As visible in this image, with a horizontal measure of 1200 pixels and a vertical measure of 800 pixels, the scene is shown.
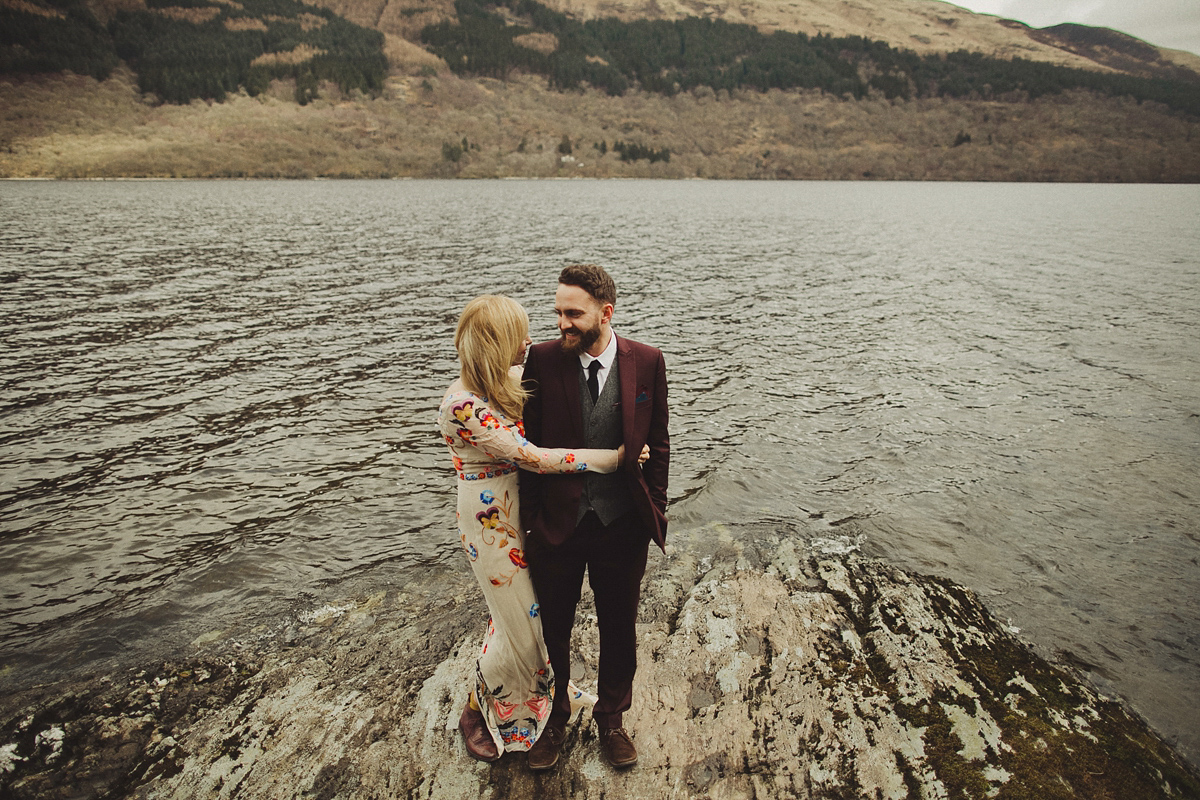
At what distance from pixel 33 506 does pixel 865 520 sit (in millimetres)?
13126

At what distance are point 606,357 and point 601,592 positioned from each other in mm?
1632

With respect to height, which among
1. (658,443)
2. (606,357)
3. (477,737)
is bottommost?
(477,737)

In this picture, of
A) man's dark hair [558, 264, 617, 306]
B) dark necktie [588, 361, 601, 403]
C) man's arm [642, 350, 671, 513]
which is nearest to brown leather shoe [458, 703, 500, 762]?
man's arm [642, 350, 671, 513]

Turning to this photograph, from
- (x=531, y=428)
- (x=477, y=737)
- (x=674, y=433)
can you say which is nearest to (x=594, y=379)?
(x=531, y=428)

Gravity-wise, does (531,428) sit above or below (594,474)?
above

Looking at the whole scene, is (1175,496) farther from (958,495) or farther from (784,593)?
(784,593)

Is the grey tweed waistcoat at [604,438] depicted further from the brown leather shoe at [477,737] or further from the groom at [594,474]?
the brown leather shoe at [477,737]

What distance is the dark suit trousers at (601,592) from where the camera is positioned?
3.95m

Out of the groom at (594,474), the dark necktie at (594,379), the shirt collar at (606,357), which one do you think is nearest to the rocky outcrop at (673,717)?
the groom at (594,474)

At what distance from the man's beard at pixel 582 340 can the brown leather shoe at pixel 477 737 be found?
303 centimetres

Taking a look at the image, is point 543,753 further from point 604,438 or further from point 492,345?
point 492,345

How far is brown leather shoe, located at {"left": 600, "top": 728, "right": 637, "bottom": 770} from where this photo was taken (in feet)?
14.2

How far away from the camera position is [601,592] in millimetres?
4137

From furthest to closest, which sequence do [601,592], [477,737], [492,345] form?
[477,737] → [601,592] → [492,345]
